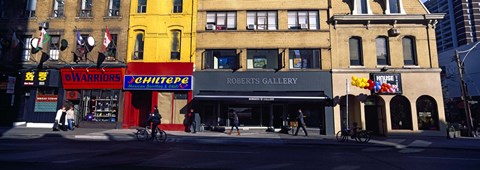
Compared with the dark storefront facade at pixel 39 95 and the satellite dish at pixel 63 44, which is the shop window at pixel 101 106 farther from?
the satellite dish at pixel 63 44

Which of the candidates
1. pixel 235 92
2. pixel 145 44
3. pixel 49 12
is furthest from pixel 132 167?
pixel 49 12

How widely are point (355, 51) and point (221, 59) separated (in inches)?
394

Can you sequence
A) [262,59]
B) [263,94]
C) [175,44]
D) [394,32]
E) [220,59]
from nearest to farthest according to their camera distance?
[263,94] → [394,32] → [262,59] → [220,59] → [175,44]

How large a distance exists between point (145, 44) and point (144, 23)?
1.72 meters

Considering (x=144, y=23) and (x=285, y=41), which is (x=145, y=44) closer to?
(x=144, y=23)

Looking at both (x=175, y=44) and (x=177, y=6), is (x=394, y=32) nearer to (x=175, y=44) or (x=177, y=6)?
(x=175, y=44)

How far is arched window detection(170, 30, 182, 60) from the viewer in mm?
20447

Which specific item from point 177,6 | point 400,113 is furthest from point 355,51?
point 177,6

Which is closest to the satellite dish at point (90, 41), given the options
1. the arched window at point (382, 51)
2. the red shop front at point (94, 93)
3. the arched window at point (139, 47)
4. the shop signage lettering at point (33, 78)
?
the red shop front at point (94, 93)

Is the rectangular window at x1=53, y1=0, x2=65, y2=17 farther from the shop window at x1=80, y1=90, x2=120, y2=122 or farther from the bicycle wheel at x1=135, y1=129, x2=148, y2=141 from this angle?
the bicycle wheel at x1=135, y1=129, x2=148, y2=141

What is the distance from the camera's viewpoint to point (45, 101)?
2012cm

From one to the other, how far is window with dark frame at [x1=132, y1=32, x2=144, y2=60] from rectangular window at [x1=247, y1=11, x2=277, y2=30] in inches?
332

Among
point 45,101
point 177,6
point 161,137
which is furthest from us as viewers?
point 177,6

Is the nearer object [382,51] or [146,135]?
[146,135]
